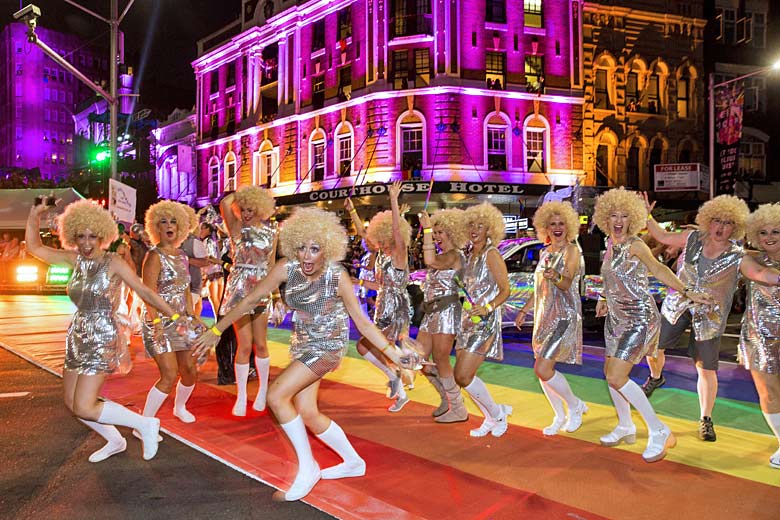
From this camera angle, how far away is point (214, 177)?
1629 inches

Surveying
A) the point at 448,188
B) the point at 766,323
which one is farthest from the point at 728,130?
the point at 766,323

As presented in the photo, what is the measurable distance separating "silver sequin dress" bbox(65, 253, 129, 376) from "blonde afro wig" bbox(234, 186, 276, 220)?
179 cm

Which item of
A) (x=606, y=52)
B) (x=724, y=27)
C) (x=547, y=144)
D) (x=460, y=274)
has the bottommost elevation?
(x=460, y=274)

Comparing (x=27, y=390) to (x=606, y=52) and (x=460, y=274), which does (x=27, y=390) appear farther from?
(x=606, y=52)

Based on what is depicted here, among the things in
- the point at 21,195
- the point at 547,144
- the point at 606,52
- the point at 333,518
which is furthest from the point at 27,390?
the point at 606,52

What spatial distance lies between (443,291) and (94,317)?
2868 mm

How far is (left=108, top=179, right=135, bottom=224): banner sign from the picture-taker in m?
11.9

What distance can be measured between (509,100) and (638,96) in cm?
713

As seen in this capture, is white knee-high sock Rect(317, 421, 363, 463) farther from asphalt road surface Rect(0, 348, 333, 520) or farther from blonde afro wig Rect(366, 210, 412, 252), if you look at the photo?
blonde afro wig Rect(366, 210, 412, 252)

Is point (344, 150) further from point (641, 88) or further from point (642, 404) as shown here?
point (642, 404)

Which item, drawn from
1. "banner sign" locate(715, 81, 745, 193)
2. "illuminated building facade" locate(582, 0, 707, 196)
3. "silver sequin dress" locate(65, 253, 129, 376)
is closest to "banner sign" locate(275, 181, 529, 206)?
"illuminated building facade" locate(582, 0, 707, 196)

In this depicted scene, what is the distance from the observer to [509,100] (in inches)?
1126

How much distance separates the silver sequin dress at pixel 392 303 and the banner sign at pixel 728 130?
20778mm

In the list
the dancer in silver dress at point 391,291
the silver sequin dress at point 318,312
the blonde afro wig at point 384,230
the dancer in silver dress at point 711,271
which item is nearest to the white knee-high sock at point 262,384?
the dancer in silver dress at point 391,291
